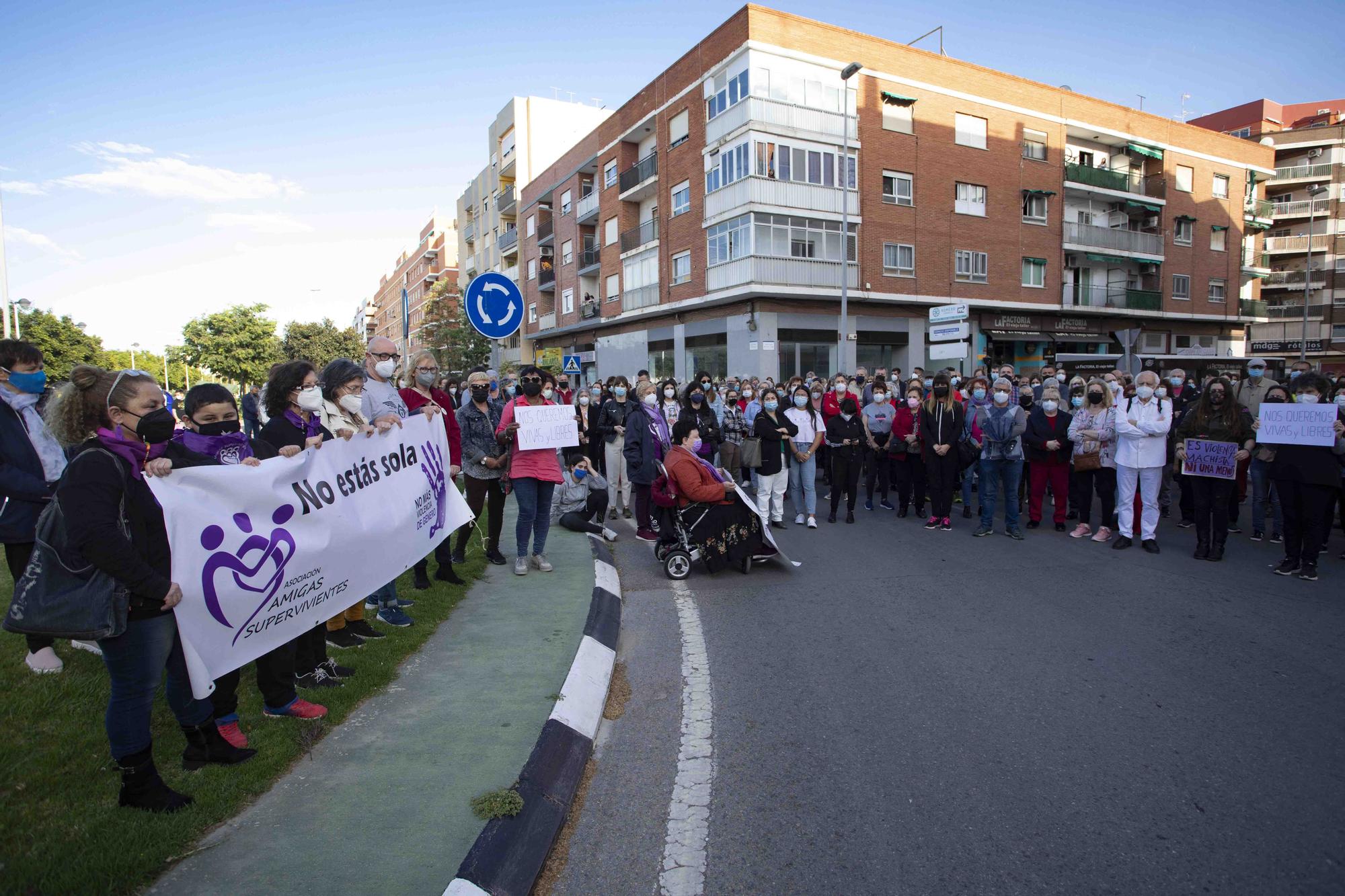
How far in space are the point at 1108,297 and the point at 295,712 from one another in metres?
43.7

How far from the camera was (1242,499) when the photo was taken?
36.4 feet

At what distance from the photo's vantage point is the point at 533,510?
7113 mm

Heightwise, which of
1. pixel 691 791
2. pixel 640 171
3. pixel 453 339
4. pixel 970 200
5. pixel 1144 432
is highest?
pixel 640 171

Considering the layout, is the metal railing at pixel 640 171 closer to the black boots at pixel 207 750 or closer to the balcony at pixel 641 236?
the balcony at pixel 641 236

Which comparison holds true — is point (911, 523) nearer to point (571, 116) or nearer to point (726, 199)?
point (726, 199)

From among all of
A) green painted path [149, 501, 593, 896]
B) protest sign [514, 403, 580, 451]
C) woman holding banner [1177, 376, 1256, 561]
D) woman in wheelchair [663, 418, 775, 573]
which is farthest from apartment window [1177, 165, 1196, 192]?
green painted path [149, 501, 593, 896]

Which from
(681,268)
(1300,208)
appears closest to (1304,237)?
(1300,208)

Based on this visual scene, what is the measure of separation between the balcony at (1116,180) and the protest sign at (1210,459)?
33678 millimetres

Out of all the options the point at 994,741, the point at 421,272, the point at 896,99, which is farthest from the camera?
the point at 421,272

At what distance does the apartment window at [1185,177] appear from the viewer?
4072cm

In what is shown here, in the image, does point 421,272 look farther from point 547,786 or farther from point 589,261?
point 547,786

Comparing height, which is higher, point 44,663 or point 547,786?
point 44,663

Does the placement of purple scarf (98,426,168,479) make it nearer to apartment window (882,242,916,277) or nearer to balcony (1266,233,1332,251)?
apartment window (882,242,916,277)

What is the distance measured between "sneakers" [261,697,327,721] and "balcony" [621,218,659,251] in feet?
107
